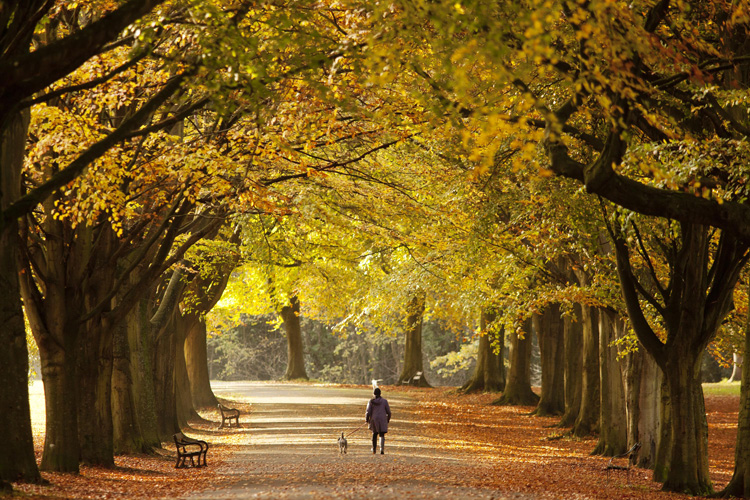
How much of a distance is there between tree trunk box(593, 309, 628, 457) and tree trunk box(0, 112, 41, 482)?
12161 millimetres

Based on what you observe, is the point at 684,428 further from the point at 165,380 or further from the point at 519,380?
the point at 519,380

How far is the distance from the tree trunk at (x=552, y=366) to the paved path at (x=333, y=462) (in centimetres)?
Answer: 462

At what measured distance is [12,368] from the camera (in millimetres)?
9758

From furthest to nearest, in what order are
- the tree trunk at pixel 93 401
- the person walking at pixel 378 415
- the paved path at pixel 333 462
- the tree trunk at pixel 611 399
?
the tree trunk at pixel 611 399 → the person walking at pixel 378 415 → the tree trunk at pixel 93 401 → the paved path at pixel 333 462

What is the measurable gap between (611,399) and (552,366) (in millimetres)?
9554

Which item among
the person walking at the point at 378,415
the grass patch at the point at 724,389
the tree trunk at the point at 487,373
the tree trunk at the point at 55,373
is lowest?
the grass patch at the point at 724,389

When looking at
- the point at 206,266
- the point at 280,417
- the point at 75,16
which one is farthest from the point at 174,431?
the point at 75,16

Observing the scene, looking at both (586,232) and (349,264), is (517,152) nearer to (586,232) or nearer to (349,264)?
(586,232)

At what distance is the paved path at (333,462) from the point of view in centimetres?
1108

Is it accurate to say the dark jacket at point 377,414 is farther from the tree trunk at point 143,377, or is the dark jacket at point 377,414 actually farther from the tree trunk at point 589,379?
the tree trunk at point 589,379

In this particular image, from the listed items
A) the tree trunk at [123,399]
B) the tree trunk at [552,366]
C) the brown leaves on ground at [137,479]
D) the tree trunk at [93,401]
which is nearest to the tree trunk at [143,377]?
the tree trunk at [123,399]

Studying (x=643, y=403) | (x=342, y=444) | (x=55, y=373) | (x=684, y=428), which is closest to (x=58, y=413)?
(x=55, y=373)

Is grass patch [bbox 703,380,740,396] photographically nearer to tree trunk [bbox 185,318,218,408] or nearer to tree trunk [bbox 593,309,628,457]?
tree trunk [bbox 593,309,628,457]

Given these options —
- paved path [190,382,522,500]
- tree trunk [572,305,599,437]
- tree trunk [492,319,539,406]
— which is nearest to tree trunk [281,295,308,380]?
paved path [190,382,522,500]
